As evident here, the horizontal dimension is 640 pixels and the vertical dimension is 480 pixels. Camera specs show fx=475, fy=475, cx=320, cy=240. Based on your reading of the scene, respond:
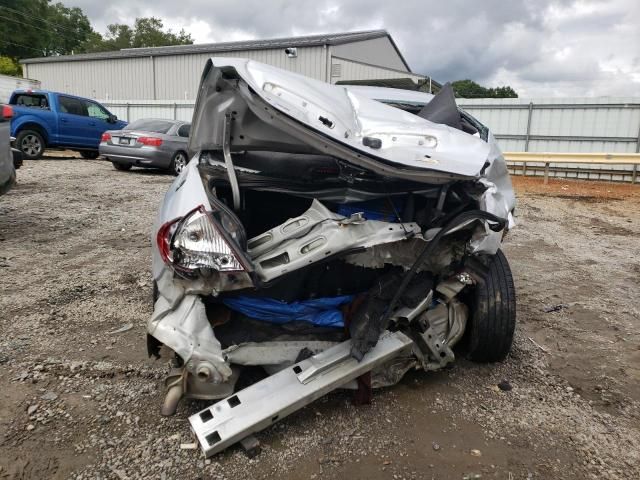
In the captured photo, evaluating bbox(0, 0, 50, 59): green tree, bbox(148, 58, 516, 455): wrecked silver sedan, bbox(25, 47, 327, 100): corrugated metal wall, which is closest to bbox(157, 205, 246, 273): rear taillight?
bbox(148, 58, 516, 455): wrecked silver sedan

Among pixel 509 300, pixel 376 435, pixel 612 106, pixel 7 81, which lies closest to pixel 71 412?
pixel 376 435

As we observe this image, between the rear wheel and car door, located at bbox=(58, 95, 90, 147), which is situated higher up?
car door, located at bbox=(58, 95, 90, 147)

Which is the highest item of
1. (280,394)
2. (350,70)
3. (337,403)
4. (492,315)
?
(350,70)

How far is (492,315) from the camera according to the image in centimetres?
259

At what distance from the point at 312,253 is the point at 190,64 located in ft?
74.2

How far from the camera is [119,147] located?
1033cm

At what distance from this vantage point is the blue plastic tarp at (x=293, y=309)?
2.30m

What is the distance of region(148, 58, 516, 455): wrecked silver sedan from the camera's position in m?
2.03

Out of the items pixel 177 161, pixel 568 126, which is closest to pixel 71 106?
pixel 177 161

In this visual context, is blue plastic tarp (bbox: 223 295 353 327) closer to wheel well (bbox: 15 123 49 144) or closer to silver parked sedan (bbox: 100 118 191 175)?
silver parked sedan (bbox: 100 118 191 175)

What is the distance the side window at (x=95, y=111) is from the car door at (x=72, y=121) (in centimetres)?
14

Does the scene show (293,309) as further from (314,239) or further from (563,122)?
(563,122)

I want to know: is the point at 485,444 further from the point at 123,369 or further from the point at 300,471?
the point at 123,369

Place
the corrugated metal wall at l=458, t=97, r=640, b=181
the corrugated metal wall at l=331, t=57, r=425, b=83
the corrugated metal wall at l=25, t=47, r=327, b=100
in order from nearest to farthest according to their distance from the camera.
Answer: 1. the corrugated metal wall at l=458, t=97, r=640, b=181
2. the corrugated metal wall at l=331, t=57, r=425, b=83
3. the corrugated metal wall at l=25, t=47, r=327, b=100
